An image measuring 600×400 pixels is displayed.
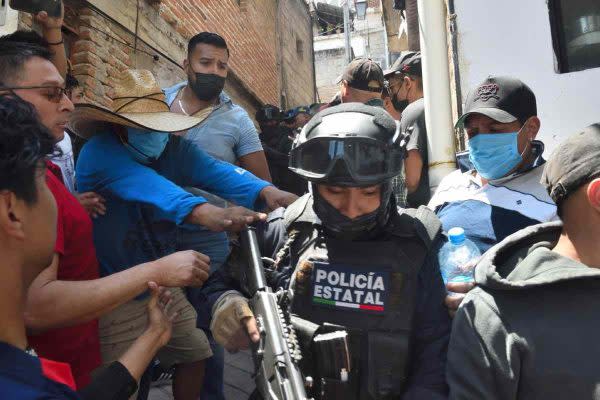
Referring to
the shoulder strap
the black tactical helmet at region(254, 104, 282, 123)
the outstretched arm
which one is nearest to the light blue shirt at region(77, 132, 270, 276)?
the outstretched arm

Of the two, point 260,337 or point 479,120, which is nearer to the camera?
point 260,337

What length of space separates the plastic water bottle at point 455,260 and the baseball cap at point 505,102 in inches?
30.7

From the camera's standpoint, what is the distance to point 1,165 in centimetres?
117

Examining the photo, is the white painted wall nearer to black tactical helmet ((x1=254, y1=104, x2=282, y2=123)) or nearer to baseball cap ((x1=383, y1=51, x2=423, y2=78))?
baseball cap ((x1=383, y1=51, x2=423, y2=78))

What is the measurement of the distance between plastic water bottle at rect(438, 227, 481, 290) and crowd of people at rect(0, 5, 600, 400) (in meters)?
0.04

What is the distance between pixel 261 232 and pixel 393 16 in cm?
1091

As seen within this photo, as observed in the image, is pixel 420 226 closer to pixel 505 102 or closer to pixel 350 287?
pixel 350 287

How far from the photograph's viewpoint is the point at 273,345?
65.0 inches

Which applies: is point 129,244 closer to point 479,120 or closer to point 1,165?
point 1,165

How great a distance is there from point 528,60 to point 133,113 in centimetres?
252

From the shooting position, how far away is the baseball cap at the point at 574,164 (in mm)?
1484

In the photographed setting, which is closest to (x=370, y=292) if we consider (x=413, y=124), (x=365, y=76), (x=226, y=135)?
(x=226, y=135)

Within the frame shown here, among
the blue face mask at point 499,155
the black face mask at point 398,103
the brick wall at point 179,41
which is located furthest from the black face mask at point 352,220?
the brick wall at point 179,41

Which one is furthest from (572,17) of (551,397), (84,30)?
(84,30)
